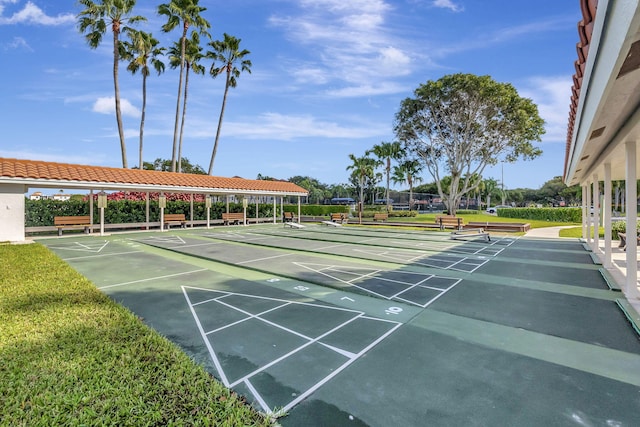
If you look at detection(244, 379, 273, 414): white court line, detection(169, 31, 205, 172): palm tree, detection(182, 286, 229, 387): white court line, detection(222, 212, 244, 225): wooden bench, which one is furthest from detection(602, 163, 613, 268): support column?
detection(169, 31, 205, 172): palm tree

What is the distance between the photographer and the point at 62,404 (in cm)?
277

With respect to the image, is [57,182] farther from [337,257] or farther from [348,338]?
[348,338]

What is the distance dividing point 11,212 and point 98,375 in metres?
15.3

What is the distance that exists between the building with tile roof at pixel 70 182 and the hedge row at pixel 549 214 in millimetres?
27446

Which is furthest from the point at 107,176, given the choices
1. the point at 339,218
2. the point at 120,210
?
the point at 339,218

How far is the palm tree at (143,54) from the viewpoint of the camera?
982 inches

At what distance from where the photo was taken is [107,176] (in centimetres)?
1720

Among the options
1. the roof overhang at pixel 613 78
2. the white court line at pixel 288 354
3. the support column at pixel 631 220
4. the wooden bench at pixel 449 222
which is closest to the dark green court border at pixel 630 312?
the support column at pixel 631 220

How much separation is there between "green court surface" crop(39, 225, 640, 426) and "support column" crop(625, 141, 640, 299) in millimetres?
455

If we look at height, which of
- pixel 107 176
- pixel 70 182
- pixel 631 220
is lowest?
pixel 631 220

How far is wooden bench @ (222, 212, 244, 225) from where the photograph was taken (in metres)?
25.1

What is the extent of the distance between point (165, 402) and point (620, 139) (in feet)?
25.8

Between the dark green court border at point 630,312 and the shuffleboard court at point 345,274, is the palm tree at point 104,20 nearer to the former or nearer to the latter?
the shuffleboard court at point 345,274

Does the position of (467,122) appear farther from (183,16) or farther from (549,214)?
(183,16)
